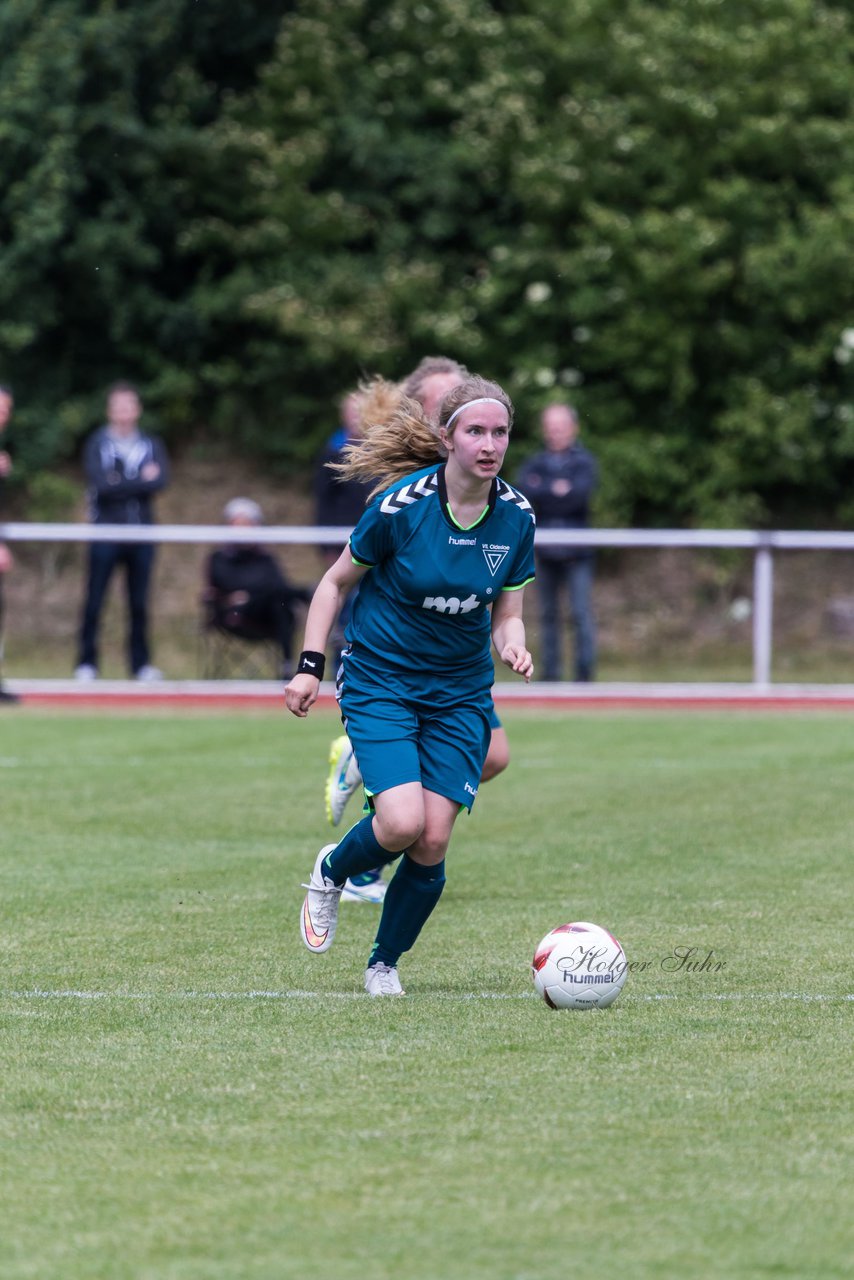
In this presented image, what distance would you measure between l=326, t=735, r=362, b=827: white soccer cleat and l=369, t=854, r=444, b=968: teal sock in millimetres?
1887

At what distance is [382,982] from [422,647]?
3.32ft

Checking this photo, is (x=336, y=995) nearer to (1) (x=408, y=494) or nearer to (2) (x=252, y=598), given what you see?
(1) (x=408, y=494)

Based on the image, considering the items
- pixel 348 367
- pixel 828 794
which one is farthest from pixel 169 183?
pixel 828 794

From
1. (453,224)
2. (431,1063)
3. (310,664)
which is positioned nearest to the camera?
(431,1063)

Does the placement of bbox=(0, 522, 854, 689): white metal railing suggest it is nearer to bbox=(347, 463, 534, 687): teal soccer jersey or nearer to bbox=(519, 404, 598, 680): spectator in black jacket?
bbox=(519, 404, 598, 680): spectator in black jacket

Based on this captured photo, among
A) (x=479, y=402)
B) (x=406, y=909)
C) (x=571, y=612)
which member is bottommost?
→ (x=406, y=909)

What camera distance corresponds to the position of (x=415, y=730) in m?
6.11

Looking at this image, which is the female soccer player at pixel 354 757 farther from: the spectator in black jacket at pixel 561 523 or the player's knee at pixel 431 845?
the spectator in black jacket at pixel 561 523

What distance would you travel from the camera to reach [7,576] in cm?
1806

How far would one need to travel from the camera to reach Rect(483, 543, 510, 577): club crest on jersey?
20.1 feet

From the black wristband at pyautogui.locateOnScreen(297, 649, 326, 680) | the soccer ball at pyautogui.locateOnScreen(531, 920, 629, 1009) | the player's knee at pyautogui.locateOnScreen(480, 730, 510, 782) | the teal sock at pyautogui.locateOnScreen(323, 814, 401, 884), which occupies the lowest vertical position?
the soccer ball at pyautogui.locateOnScreen(531, 920, 629, 1009)

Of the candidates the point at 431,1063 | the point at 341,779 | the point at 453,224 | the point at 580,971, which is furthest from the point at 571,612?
the point at 431,1063

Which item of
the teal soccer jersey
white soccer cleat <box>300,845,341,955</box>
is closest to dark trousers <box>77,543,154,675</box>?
white soccer cleat <box>300,845,341,955</box>

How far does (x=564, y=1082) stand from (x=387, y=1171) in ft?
2.79
